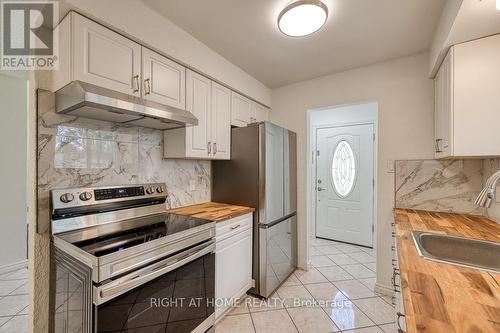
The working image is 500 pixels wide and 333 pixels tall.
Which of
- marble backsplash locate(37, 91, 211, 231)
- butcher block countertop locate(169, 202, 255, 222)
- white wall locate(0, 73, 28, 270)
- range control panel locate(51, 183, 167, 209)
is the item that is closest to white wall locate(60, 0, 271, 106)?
marble backsplash locate(37, 91, 211, 231)

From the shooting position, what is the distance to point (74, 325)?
1133 mm

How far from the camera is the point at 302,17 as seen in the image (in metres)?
1.48

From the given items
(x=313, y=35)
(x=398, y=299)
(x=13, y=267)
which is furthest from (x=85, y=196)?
(x=13, y=267)

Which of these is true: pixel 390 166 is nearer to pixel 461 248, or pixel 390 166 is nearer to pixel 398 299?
pixel 461 248

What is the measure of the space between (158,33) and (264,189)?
5.06 ft

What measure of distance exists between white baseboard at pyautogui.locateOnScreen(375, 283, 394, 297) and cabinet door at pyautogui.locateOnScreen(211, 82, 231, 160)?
6.75ft

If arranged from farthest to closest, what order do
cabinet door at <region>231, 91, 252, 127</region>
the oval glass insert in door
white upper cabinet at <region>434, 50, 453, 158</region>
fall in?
1. the oval glass insert in door
2. cabinet door at <region>231, 91, 252, 127</region>
3. white upper cabinet at <region>434, 50, 453, 158</region>

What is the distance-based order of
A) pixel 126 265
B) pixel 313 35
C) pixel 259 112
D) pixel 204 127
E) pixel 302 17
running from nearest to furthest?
pixel 126 265 < pixel 302 17 < pixel 313 35 < pixel 204 127 < pixel 259 112

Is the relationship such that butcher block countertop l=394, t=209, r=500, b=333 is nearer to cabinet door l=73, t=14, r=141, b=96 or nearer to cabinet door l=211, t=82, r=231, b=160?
cabinet door l=211, t=82, r=231, b=160

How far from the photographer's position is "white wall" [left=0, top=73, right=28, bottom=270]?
258 centimetres

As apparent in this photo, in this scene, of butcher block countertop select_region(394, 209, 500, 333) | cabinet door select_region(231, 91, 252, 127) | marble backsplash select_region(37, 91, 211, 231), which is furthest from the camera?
cabinet door select_region(231, 91, 252, 127)

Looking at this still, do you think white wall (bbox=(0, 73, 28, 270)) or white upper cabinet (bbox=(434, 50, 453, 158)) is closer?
white upper cabinet (bbox=(434, 50, 453, 158))

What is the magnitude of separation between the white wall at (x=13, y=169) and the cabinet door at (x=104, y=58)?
7.25ft

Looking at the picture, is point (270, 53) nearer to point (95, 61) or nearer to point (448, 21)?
point (448, 21)
